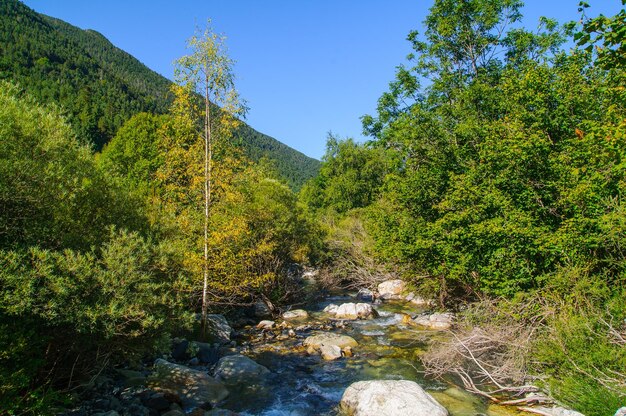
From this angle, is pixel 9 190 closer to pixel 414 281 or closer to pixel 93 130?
pixel 414 281

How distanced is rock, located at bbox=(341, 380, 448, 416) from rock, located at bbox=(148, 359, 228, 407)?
4207mm

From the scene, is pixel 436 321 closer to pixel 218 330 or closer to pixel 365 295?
pixel 365 295

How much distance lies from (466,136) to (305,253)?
13.6 m

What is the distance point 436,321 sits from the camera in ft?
69.2

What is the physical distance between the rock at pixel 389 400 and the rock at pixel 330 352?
470 cm

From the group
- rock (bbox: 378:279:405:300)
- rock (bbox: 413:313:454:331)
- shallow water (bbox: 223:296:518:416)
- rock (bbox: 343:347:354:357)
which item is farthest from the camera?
rock (bbox: 378:279:405:300)

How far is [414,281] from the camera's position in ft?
63.7

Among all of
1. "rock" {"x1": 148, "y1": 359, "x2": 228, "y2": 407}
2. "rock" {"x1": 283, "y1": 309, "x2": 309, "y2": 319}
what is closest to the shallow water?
"rock" {"x1": 148, "y1": 359, "x2": 228, "y2": 407}

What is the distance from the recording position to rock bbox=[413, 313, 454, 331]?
2056 cm

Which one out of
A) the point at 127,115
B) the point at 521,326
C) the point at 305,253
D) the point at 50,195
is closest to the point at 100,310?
the point at 50,195

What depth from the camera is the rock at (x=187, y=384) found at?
1248 cm

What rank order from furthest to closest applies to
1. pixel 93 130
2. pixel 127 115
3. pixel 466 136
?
1. pixel 127 115
2. pixel 93 130
3. pixel 466 136

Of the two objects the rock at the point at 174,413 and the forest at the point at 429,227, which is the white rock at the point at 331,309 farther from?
the rock at the point at 174,413

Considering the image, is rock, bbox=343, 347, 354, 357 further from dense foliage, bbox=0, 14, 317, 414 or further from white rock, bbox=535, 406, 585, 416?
white rock, bbox=535, 406, 585, 416
